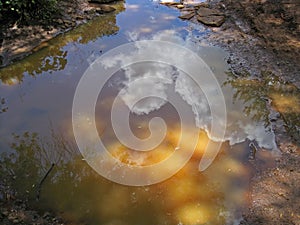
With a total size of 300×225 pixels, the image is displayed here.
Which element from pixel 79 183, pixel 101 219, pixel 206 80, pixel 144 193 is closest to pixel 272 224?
pixel 144 193

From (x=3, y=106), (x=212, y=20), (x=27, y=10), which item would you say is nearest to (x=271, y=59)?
(x=212, y=20)

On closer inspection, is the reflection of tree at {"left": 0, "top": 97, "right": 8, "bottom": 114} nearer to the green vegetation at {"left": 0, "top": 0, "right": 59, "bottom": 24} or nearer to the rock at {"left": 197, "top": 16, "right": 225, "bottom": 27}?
the green vegetation at {"left": 0, "top": 0, "right": 59, "bottom": 24}

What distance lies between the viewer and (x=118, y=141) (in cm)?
464

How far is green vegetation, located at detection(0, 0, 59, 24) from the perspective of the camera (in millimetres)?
6863

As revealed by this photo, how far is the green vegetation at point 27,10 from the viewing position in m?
6.86

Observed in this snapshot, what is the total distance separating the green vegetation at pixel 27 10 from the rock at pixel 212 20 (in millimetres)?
3444

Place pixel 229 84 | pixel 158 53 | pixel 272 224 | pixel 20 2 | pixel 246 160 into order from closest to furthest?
pixel 272 224, pixel 246 160, pixel 229 84, pixel 158 53, pixel 20 2

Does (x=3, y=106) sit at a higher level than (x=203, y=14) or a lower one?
lower

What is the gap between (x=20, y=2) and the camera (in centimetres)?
688

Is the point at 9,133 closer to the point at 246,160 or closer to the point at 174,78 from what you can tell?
the point at 174,78

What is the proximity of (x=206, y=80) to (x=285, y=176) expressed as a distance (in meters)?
2.24

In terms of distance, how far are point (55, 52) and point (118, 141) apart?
296cm

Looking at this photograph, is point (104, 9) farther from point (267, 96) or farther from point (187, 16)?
point (267, 96)

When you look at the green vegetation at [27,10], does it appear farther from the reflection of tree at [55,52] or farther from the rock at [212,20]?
the rock at [212,20]
